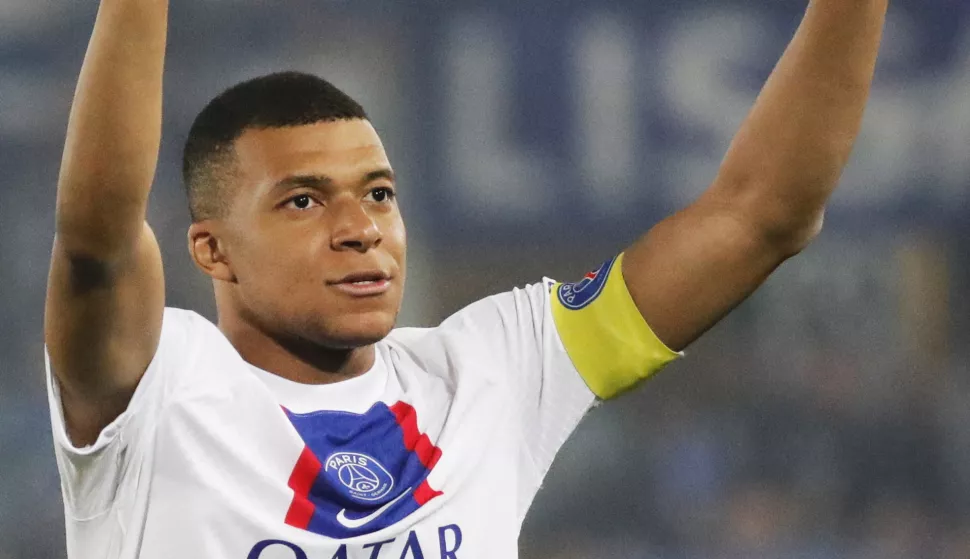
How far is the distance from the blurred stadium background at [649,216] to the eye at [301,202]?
106 cm

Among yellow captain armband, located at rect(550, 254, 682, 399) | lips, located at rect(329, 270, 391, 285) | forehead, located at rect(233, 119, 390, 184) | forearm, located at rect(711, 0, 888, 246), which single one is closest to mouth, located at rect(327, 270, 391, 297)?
lips, located at rect(329, 270, 391, 285)

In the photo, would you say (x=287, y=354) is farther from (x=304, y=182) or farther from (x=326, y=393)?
(x=304, y=182)

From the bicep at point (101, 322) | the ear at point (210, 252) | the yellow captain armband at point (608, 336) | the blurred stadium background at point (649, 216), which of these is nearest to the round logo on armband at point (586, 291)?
the yellow captain armband at point (608, 336)

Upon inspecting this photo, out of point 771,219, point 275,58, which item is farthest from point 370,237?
point 275,58

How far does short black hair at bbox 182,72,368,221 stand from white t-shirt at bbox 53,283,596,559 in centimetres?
14

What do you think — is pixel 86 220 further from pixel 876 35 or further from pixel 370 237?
pixel 876 35

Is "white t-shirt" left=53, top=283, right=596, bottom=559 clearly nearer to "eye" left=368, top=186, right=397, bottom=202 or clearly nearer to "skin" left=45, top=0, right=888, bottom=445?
"skin" left=45, top=0, right=888, bottom=445

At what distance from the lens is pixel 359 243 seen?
1.17 meters

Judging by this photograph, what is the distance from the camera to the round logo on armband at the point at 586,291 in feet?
4.27

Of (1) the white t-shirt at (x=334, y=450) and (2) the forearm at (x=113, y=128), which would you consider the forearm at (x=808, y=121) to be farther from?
(2) the forearm at (x=113, y=128)

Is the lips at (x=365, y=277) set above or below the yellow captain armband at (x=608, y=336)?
above

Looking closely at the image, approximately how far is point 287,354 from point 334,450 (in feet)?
0.38

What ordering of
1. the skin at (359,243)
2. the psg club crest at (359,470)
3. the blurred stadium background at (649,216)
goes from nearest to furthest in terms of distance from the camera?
1. the skin at (359,243)
2. the psg club crest at (359,470)
3. the blurred stadium background at (649,216)

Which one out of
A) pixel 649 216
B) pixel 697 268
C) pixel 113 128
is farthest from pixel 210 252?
pixel 649 216
